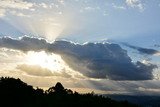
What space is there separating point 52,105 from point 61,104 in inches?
167

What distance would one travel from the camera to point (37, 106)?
19912 cm

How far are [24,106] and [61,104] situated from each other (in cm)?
1480

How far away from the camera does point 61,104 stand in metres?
199

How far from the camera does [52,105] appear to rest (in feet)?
644

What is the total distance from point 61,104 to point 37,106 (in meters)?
9.59

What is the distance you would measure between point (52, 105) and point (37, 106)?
6740 millimetres

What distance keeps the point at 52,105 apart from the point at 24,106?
11771mm

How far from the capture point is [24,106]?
7854 inches
